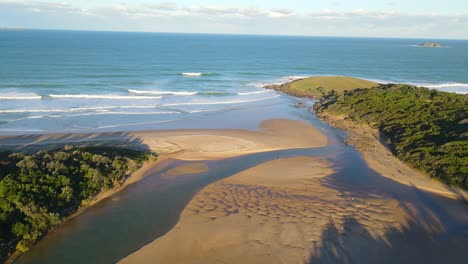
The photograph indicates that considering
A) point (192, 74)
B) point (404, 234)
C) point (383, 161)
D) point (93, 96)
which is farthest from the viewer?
point (192, 74)

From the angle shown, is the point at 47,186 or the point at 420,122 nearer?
the point at 47,186

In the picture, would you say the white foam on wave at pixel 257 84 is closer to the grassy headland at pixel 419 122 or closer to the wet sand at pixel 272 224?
the grassy headland at pixel 419 122

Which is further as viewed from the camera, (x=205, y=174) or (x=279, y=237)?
(x=205, y=174)

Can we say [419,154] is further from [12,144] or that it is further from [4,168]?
[12,144]

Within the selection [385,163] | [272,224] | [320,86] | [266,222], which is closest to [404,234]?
[272,224]

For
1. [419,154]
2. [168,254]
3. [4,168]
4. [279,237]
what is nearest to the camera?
[168,254]

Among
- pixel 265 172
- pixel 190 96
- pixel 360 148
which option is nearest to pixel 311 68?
pixel 190 96

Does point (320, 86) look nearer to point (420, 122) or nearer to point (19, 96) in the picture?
point (420, 122)
